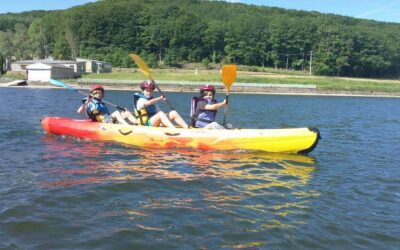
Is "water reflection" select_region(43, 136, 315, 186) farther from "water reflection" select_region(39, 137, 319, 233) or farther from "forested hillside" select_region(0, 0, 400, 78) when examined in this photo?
"forested hillside" select_region(0, 0, 400, 78)

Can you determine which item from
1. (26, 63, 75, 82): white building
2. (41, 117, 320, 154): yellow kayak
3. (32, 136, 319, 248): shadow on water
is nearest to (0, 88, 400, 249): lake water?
(32, 136, 319, 248): shadow on water

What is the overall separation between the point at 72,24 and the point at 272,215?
111688mm

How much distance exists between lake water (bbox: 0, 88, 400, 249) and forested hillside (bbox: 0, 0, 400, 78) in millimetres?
85108

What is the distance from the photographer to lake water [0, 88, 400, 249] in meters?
5.52

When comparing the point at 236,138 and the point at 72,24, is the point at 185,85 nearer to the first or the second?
the point at 236,138

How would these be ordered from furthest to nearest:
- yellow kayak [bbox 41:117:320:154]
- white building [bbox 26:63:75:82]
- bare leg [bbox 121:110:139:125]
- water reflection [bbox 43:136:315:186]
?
1. white building [bbox 26:63:75:82]
2. bare leg [bbox 121:110:139:125]
3. yellow kayak [bbox 41:117:320:154]
4. water reflection [bbox 43:136:315:186]

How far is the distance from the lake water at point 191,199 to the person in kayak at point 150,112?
937mm

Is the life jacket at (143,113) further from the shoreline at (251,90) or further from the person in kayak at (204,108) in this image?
the shoreline at (251,90)

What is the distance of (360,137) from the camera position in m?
16.1

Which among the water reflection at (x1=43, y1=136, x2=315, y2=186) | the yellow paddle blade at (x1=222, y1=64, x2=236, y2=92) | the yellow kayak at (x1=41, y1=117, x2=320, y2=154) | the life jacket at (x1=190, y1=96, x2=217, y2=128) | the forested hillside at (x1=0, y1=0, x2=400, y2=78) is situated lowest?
the water reflection at (x1=43, y1=136, x2=315, y2=186)

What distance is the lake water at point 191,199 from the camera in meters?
5.52

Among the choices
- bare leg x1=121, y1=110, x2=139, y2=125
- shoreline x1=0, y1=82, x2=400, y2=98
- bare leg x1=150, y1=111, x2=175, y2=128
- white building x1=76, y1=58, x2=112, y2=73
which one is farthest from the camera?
white building x1=76, y1=58, x2=112, y2=73

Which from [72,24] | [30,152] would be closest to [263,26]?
[72,24]

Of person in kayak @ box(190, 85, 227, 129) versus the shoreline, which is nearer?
person in kayak @ box(190, 85, 227, 129)
